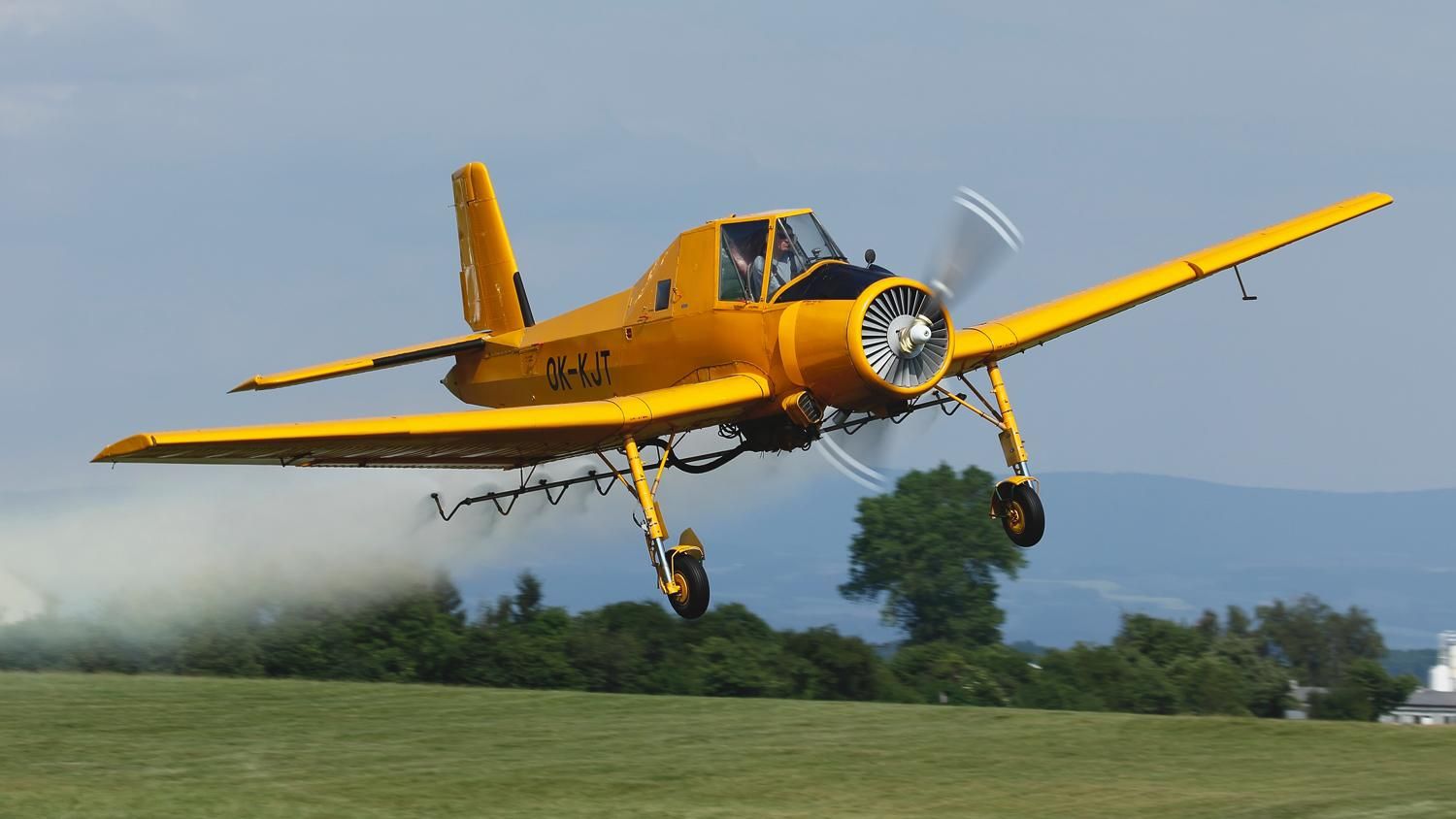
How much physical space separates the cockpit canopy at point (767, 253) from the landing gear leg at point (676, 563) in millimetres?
2424

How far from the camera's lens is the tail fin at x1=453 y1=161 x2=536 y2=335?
25266mm

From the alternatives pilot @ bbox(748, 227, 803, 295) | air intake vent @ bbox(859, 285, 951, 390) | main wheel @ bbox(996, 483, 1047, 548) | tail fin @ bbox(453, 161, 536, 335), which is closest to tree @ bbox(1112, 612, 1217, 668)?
tail fin @ bbox(453, 161, 536, 335)

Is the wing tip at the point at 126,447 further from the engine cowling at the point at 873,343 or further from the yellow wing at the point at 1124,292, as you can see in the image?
the yellow wing at the point at 1124,292

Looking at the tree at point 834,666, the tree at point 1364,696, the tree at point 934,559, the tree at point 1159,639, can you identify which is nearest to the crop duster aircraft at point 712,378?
the tree at point 834,666

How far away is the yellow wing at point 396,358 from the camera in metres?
22.8

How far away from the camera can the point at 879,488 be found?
18891 millimetres

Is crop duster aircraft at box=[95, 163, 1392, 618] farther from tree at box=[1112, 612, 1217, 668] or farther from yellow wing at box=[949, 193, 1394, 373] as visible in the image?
tree at box=[1112, 612, 1217, 668]

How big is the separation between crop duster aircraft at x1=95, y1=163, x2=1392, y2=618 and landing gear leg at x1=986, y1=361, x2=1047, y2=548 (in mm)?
22

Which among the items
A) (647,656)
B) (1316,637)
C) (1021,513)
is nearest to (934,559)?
(1316,637)

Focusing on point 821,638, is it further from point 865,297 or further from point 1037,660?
point 865,297

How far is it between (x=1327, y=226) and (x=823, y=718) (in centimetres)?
1075

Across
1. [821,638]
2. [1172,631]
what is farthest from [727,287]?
[1172,631]

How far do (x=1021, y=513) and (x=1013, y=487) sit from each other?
33 centimetres

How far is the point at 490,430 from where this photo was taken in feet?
59.7
